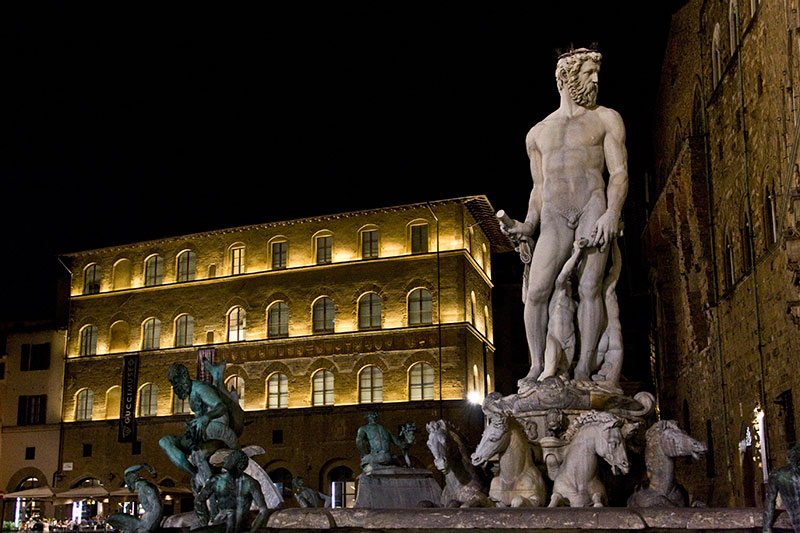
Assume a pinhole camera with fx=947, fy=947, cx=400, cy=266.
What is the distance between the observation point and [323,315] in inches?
1732

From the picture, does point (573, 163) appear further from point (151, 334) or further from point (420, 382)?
point (151, 334)

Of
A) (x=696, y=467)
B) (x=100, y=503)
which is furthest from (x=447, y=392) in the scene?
(x=100, y=503)

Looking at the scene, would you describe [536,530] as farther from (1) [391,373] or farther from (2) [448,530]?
(1) [391,373]

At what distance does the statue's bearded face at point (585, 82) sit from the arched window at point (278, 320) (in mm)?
35658

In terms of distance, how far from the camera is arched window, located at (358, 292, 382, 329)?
140 feet

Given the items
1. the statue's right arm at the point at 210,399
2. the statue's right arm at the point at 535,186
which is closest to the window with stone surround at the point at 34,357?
the statue's right arm at the point at 210,399

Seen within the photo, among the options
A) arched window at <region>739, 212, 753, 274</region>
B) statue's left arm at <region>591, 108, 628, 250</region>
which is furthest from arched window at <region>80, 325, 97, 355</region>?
statue's left arm at <region>591, 108, 628, 250</region>

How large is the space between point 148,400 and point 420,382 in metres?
14.2

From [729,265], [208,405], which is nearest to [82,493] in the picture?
[729,265]

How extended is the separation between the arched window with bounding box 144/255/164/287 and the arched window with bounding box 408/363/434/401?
14750 mm

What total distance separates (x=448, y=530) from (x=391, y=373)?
115 feet

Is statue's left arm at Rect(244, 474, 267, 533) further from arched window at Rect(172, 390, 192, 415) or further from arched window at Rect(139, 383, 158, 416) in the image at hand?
arched window at Rect(139, 383, 158, 416)

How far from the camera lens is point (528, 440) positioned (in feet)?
26.8

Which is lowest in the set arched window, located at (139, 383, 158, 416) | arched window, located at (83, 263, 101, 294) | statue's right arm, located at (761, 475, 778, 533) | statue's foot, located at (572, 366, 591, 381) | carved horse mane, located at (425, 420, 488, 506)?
statue's right arm, located at (761, 475, 778, 533)
